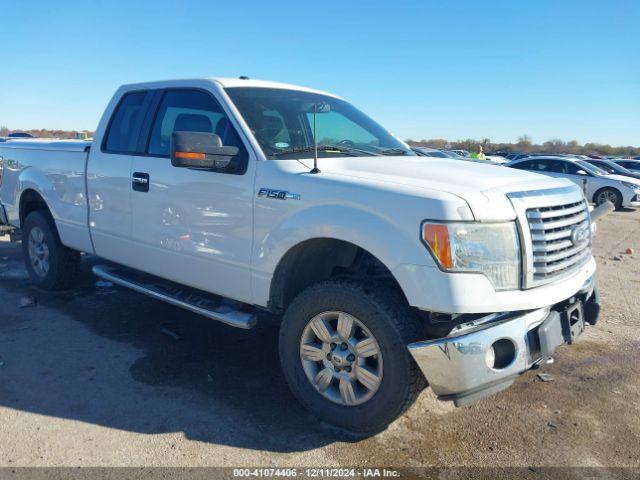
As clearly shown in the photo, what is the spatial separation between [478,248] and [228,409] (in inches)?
73.4

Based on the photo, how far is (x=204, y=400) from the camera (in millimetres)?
3527

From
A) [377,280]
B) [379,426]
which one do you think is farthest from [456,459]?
[377,280]

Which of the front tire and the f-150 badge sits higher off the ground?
the f-150 badge

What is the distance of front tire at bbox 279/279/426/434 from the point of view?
2.87m

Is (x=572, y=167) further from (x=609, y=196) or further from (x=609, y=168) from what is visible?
(x=609, y=168)

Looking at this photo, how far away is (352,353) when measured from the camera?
10.1 feet

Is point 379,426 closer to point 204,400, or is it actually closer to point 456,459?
point 456,459

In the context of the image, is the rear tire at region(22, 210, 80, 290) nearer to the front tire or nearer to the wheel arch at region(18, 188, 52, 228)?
the wheel arch at region(18, 188, 52, 228)

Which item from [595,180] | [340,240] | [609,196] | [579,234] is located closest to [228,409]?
[340,240]

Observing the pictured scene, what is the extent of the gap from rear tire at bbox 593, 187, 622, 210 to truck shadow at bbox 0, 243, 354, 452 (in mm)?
15060

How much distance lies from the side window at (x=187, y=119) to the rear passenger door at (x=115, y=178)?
0.23 metres

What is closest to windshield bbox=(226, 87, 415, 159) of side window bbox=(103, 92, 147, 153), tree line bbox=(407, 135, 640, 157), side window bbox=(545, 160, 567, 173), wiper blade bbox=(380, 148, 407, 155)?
wiper blade bbox=(380, 148, 407, 155)

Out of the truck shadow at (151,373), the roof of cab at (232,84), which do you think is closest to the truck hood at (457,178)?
the roof of cab at (232,84)

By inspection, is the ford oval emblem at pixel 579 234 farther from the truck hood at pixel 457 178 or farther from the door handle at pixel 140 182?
the door handle at pixel 140 182
